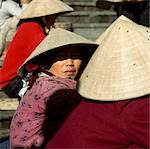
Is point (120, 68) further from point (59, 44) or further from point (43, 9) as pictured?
point (43, 9)

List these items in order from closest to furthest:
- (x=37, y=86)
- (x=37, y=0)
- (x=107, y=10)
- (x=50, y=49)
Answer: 1. (x=37, y=86)
2. (x=50, y=49)
3. (x=37, y=0)
4. (x=107, y=10)

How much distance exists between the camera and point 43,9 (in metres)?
5.07

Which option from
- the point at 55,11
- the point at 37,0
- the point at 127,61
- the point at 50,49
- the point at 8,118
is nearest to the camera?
the point at 127,61

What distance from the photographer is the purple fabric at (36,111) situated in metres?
3.03

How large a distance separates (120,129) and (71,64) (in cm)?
128

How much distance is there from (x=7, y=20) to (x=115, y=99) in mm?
5038

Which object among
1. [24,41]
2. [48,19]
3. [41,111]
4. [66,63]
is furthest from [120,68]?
[48,19]

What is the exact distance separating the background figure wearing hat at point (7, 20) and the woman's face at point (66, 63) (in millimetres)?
3316

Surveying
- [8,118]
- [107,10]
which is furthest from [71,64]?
[107,10]

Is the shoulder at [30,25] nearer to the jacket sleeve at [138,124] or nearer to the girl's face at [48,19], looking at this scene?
the girl's face at [48,19]

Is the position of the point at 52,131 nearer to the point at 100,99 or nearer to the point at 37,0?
the point at 100,99

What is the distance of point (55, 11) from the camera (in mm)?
5098

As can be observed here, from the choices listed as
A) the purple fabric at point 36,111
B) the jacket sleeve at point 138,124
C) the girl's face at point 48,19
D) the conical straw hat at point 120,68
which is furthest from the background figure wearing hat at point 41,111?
the girl's face at point 48,19

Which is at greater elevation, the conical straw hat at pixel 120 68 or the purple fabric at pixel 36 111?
the conical straw hat at pixel 120 68
